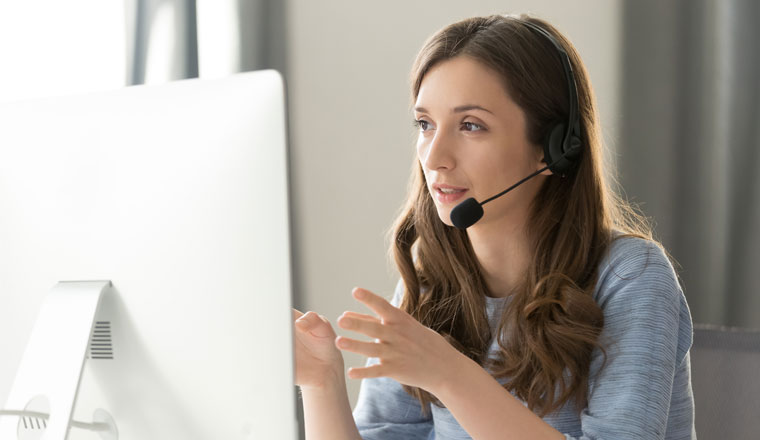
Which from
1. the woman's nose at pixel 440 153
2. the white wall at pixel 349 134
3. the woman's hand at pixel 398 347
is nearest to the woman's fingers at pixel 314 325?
the woman's hand at pixel 398 347

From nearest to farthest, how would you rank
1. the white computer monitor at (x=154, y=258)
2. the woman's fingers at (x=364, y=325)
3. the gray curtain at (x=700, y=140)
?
the white computer monitor at (x=154, y=258)
the woman's fingers at (x=364, y=325)
the gray curtain at (x=700, y=140)

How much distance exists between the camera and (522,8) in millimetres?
1926

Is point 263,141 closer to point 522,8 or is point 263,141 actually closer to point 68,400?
point 68,400

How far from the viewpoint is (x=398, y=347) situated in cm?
86

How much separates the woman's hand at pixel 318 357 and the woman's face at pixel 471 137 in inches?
10.2

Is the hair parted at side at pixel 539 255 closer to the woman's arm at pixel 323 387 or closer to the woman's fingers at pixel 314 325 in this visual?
the woman's arm at pixel 323 387

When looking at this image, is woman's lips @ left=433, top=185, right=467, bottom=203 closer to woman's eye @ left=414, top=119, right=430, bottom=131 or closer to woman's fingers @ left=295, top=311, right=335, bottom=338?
woman's eye @ left=414, top=119, right=430, bottom=131

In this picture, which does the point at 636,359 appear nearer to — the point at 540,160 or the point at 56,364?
the point at 540,160

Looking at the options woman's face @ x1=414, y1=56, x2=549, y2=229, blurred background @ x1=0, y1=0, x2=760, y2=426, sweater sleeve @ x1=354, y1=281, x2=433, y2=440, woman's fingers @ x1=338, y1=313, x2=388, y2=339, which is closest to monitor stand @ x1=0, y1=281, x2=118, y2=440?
woman's fingers @ x1=338, y1=313, x2=388, y2=339

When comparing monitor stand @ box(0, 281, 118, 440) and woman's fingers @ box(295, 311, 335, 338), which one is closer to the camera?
monitor stand @ box(0, 281, 118, 440)

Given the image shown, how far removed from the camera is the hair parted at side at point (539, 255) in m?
1.09

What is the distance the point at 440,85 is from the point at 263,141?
60cm

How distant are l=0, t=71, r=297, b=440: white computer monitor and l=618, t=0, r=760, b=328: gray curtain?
4.69ft

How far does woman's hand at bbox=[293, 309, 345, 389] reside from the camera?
108 centimetres
